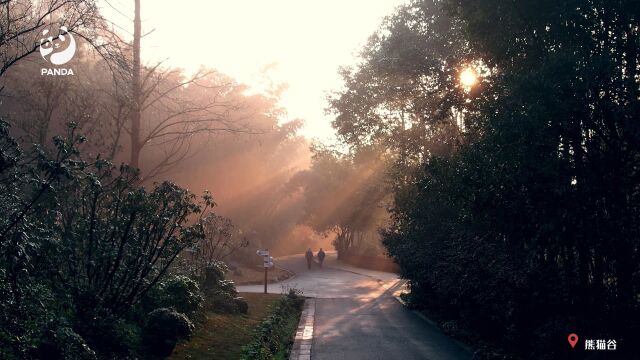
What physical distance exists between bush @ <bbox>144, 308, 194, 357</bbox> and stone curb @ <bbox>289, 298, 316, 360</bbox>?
2.43 metres

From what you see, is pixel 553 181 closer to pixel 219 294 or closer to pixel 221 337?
pixel 221 337

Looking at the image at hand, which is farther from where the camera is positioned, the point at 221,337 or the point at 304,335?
the point at 304,335

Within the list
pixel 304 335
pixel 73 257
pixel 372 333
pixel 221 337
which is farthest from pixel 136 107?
pixel 372 333

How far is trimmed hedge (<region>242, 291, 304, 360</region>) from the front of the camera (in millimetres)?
9938

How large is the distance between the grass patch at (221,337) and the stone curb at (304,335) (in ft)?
3.48

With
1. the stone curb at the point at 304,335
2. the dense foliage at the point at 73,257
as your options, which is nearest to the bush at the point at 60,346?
the dense foliage at the point at 73,257

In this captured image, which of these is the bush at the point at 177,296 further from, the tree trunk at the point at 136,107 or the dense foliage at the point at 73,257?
the tree trunk at the point at 136,107

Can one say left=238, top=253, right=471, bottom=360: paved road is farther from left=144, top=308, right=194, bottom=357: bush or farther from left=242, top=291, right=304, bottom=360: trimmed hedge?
left=144, top=308, right=194, bottom=357: bush

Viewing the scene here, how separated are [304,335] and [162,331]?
15.9ft

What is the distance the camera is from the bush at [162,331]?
901cm

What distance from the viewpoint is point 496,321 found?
11594mm

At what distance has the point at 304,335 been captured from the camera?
13.2 metres

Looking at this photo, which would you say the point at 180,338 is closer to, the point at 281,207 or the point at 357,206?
the point at 357,206

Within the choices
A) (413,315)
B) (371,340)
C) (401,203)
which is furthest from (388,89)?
(371,340)
